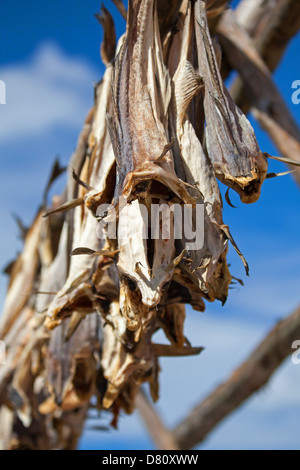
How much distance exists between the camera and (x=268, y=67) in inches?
67.3

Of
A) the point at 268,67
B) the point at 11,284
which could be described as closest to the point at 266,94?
the point at 268,67

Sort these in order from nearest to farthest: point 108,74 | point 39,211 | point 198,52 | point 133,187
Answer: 1. point 133,187
2. point 198,52
3. point 108,74
4. point 39,211

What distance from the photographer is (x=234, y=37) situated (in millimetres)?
1617

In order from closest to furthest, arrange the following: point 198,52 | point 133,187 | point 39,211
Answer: point 133,187, point 198,52, point 39,211

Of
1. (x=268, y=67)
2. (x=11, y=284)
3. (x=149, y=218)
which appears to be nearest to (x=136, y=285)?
(x=149, y=218)

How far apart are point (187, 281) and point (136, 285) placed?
3.6 inches

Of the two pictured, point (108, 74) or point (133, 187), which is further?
point (108, 74)

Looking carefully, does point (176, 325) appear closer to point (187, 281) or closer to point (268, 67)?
point (187, 281)

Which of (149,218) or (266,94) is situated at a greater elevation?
(266,94)

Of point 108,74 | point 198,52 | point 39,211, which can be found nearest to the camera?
point 198,52
